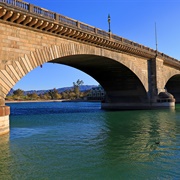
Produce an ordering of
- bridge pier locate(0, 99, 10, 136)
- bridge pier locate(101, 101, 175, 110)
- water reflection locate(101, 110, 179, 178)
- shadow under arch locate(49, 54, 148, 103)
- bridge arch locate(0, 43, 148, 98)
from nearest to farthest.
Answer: water reflection locate(101, 110, 179, 178) < bridge pier locate(0, 99, 10, 136) < bridge arch locate(0, 43, 148, 98) < shadow under arch locate(49, 54, 148, 103) < bridge pier locate(101, 101, 175, 110)

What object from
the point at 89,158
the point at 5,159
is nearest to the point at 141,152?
the point at 89,158

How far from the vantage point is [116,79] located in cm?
4419

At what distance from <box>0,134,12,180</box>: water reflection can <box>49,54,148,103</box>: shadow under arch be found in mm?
20915

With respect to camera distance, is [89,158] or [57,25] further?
[57,25]

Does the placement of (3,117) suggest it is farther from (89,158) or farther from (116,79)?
(116,79)

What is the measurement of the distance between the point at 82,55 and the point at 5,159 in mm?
18339

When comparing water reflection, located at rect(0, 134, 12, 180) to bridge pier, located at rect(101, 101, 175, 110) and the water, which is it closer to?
the water

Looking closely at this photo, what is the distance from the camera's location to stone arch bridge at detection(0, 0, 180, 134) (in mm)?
17172

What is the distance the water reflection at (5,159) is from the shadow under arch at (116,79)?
20915 millimetres

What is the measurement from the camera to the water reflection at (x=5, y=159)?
8727 mm

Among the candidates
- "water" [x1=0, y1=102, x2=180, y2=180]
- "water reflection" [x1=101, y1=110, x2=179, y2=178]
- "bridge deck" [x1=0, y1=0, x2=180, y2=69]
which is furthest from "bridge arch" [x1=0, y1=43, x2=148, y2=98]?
"water reflection" [x1=101, y1=110, x2=179, y2=178]

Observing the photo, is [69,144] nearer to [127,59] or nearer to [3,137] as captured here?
[3,137]

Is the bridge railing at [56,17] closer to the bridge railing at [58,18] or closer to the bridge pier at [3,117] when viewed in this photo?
the bridge railing at [58,18]

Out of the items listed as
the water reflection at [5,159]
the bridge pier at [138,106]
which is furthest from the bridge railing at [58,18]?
the bridge pier at [138,106]
